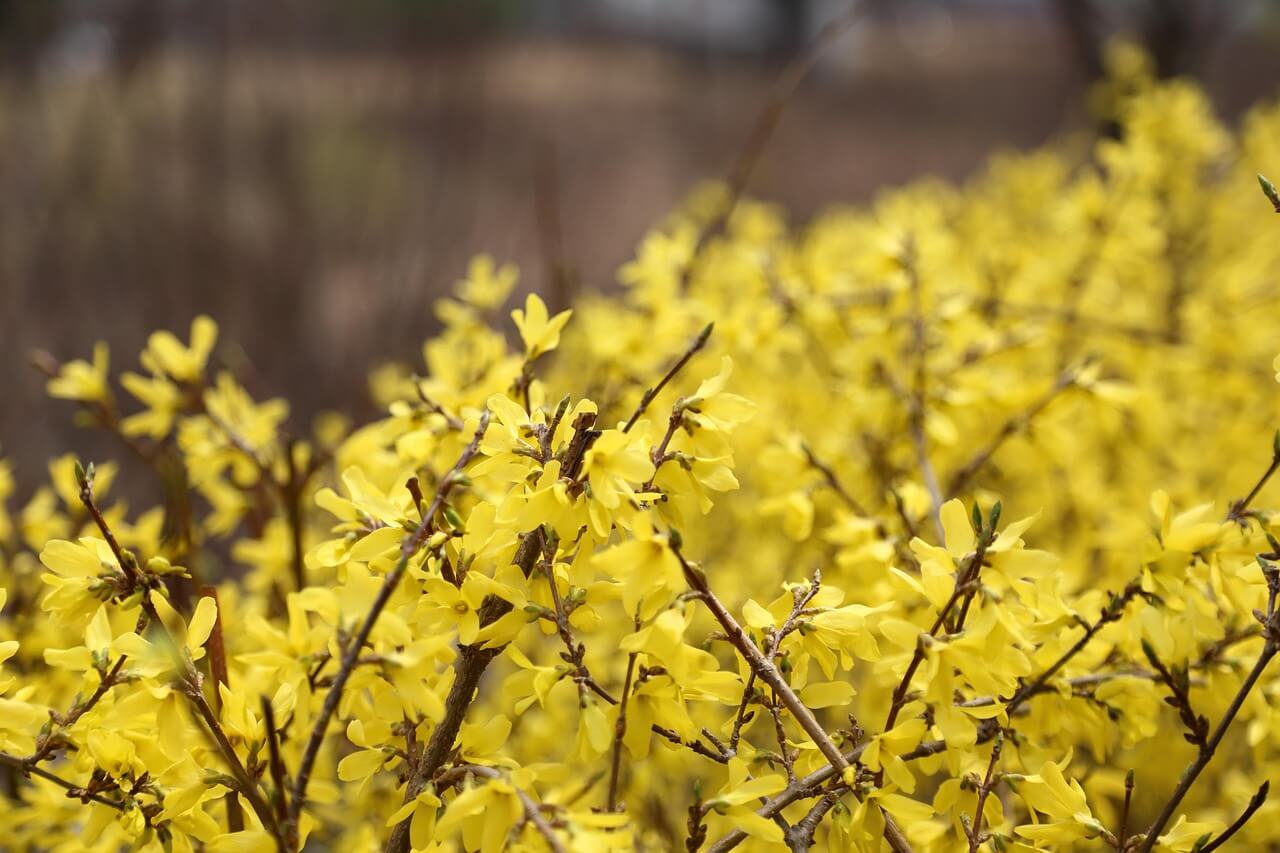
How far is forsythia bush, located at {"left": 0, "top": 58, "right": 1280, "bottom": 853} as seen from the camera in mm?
637

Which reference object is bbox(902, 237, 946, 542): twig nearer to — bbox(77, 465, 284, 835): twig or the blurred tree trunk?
bbox(77, 465, 284, 835): twig

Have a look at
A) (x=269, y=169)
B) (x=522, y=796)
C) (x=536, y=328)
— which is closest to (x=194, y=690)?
(x=522, y=796)

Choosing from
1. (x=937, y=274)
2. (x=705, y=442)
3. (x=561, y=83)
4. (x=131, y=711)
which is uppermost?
(x=561, y=83)

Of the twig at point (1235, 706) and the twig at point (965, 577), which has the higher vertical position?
the twig at point (965, 577)

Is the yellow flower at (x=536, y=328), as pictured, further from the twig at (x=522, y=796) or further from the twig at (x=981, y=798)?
the twig at (x=981, y=798)

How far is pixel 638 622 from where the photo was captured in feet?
2.27

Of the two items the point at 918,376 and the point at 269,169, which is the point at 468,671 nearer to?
the point at 918,376

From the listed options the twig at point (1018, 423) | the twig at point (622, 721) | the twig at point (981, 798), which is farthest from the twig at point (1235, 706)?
the twig at point (1018, 423)

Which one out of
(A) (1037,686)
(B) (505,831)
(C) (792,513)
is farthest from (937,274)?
(B) (505,831)

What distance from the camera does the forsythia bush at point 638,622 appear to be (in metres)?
0.64

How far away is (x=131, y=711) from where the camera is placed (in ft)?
2.07

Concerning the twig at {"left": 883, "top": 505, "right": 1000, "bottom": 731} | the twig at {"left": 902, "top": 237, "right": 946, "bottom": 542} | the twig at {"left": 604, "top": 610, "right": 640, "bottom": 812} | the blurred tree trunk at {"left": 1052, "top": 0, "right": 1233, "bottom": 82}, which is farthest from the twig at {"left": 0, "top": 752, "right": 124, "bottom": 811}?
the blurred tree trunk at {"left": 1052, "top": 0, "right": 1233, "bottom": 82}

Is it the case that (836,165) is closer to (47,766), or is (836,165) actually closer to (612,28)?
(612,28)

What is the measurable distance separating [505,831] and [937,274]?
1.25m
